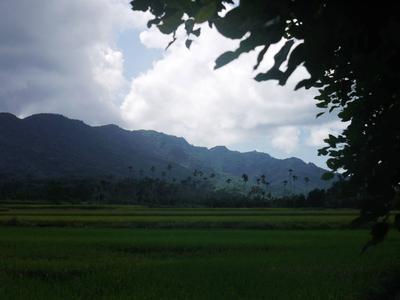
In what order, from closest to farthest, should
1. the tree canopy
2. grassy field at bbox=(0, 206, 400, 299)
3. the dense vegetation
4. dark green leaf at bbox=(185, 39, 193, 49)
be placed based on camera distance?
1. the tree canopy
2. dark green leaf at bbox=(185, 39, 193, 49)
3. grassy field at bbox=(0, 206, 400, 299)
4. the dense vegetation

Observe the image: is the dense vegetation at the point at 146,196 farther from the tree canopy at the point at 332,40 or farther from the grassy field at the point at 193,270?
the tree canopy at the point at 332,40

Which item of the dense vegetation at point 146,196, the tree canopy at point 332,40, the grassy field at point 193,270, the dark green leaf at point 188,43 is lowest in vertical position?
the grassy field at point 193,270

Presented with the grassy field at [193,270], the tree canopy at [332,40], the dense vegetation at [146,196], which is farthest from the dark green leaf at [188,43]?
the dense vegetation at [146,196]

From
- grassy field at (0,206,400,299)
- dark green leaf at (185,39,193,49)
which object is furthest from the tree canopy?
grassy field at (0,206,400,299)

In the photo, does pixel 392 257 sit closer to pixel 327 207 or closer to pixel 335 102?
pixel 335 102

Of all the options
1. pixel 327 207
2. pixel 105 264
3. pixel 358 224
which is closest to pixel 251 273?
pixel 105 264

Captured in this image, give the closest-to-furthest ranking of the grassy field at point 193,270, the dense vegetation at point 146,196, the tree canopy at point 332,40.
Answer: the tree canopy at point 332,40 < the grassy field at point 193,270 < the dense vegetation at point 146,196

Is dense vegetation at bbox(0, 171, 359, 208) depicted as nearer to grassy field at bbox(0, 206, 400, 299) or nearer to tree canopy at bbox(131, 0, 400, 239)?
grassy field at bbox(0, 206, 400, 299)

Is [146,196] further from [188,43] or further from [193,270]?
[188,43]

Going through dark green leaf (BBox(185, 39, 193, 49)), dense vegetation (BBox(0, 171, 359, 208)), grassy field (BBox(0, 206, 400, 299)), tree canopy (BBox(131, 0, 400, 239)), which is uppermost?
dense vegetation (BBox(0, 171, 359, 208))

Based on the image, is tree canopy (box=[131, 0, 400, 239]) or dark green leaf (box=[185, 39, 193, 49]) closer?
tree canopy (box=[131, 0, 400, 239])

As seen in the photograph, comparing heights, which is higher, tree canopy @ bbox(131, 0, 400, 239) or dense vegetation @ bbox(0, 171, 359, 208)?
dense vegetation @ bbox(0, 171, 359, 208)

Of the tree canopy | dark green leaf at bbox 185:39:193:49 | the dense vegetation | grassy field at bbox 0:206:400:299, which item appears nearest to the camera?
the tree canopy

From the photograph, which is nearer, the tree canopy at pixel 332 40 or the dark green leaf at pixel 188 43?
the tree canopy at pixel 332 40
